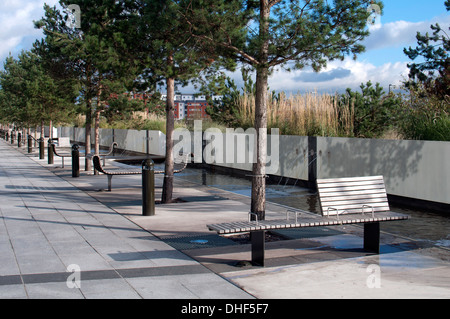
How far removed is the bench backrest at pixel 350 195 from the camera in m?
6.55

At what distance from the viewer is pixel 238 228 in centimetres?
572

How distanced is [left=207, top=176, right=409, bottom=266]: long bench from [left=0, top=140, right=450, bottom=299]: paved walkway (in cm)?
28

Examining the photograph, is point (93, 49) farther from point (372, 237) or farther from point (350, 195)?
point (372, 237)

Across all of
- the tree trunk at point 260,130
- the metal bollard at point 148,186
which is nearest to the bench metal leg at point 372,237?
the tree trunk at point 260,130

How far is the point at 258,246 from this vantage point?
5.96 meters

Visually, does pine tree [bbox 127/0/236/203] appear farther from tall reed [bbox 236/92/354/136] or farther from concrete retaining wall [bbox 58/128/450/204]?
tall reed [bbox 236/92/354/136]

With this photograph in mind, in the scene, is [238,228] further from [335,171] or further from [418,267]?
[335,171]

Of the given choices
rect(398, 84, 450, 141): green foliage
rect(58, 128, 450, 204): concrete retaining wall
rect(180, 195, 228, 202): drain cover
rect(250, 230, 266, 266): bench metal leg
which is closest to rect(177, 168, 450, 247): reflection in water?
rect(58, 128, 450, 204): concrete retaining wall

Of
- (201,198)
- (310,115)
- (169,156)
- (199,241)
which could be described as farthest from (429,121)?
(199,241)

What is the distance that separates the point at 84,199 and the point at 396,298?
820 cm

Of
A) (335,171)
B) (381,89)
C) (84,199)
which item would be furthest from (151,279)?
(381,89)

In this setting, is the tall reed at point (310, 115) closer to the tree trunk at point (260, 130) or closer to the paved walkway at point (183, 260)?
the paved walkway at point (183, 260)

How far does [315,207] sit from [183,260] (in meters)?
5.22

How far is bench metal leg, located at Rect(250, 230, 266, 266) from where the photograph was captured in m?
5.93
